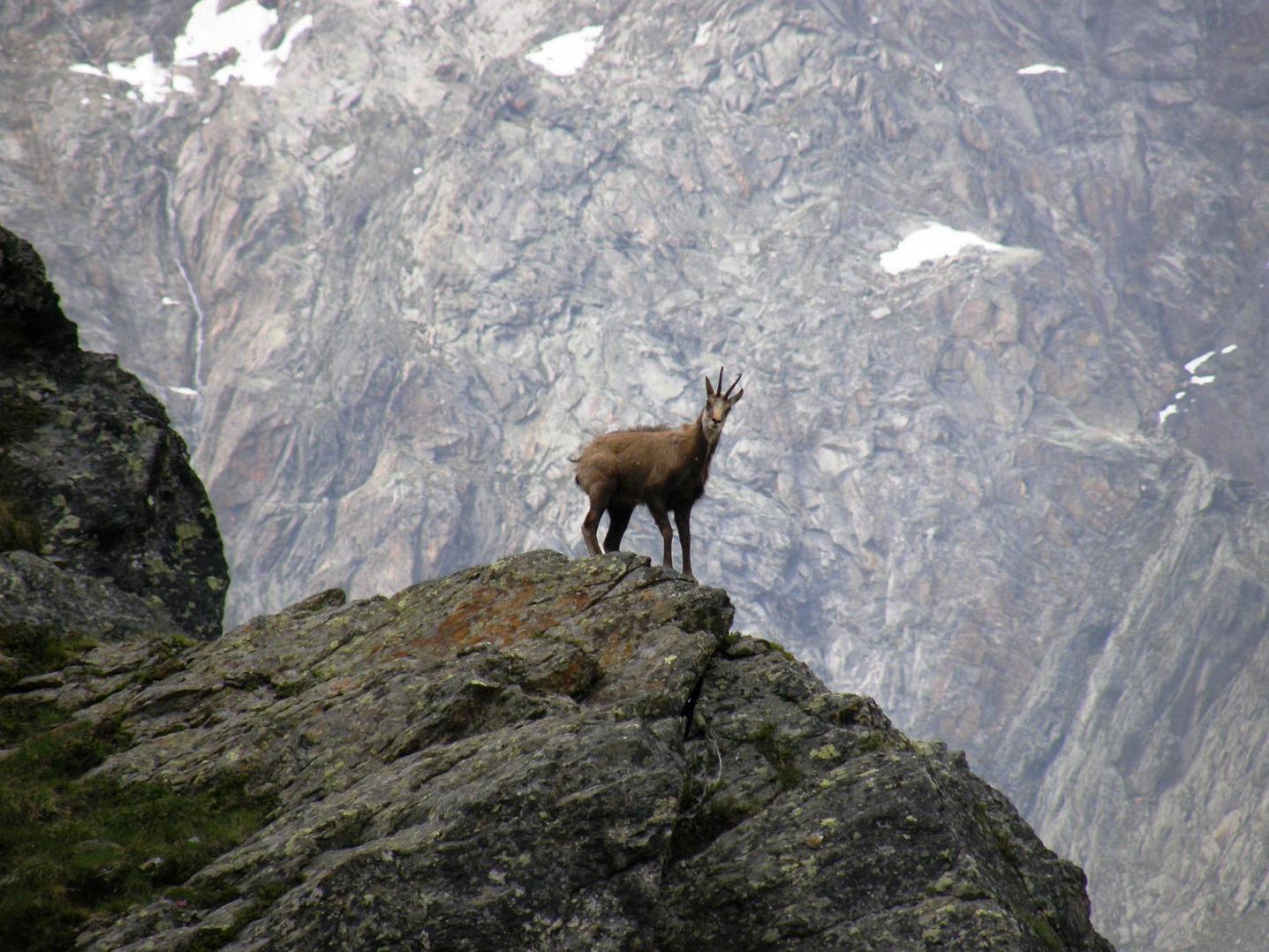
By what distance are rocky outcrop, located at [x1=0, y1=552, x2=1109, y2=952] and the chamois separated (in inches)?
204

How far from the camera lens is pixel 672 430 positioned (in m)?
18.5

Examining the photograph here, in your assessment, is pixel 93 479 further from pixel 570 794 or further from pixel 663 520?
pixel 570 794

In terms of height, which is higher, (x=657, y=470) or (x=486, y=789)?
(x=486, y=789)

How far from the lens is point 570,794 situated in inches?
341

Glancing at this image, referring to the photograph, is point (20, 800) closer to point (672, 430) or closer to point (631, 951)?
point (631, 951)

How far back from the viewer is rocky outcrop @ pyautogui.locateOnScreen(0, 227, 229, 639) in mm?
15312

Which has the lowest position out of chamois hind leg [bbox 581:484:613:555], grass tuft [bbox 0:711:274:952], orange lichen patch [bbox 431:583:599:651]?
chamois hind leg [bbox 581:484:613:555]

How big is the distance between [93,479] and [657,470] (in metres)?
8.68

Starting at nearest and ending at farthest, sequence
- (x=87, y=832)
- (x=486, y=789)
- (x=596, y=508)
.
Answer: (x=486, y=789)
(x=87, y=832)
(x=596, y=508)

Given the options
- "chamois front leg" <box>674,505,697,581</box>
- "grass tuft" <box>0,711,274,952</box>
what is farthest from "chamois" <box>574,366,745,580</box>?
"grass tuft" <box>0,711,274,952</box>

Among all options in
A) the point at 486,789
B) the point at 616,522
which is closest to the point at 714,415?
the point at 616,522

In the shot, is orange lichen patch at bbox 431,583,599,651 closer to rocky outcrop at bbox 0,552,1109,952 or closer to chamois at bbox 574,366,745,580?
rocky outcrop at bbox 0,552,1109,952

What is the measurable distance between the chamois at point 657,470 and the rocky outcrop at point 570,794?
17.0ft

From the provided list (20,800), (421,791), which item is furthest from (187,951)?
(20,800)
